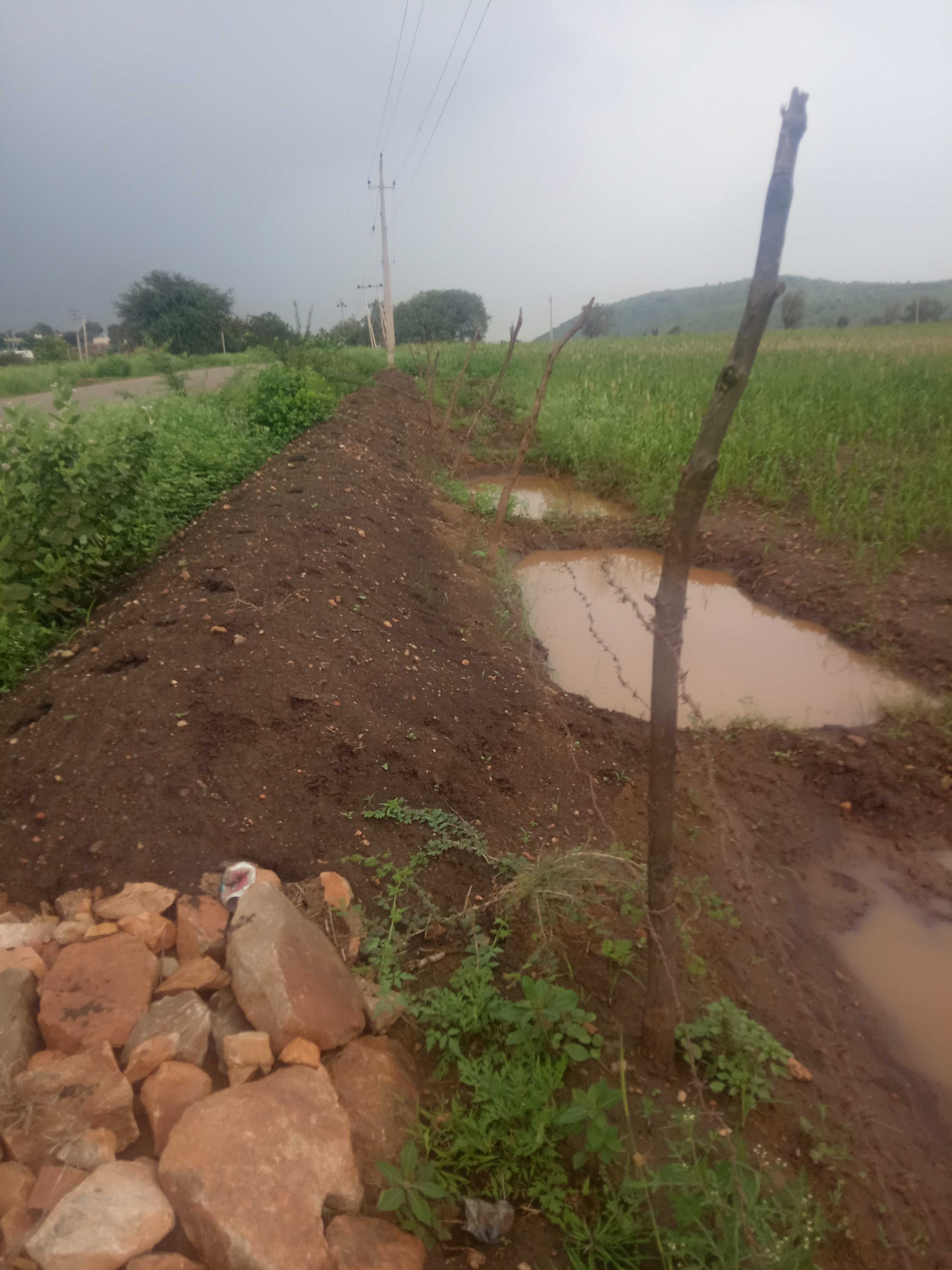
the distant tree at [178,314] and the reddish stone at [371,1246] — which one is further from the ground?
the distant tree at [178,314]

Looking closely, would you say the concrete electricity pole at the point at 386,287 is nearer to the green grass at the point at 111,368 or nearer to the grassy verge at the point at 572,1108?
the green grass at the point at 111,368

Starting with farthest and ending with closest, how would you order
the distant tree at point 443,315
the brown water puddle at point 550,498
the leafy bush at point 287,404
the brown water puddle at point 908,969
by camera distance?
the distant tree at point 443,315, the leafy bush at point 287,404, the brown water puddle at point 550,498, the brown water puddle at point 908,969

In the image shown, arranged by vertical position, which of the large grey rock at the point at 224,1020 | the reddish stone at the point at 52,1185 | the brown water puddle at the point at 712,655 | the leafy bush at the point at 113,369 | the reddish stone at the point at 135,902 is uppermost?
the leafy bush at the point at 113,369

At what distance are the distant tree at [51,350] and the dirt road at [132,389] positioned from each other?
8.36 metres

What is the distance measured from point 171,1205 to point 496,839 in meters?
1.61

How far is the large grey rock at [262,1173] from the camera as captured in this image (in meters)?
1.47

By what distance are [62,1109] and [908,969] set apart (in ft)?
9.61

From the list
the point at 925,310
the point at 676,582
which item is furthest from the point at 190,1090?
the point at 925,310

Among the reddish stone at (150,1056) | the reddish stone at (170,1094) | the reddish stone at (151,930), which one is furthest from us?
the reddish stone at (151,930)

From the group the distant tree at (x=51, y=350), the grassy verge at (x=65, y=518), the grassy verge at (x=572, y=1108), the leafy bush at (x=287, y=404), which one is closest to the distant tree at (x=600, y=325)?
the leafy bush at (x=287, y=404)

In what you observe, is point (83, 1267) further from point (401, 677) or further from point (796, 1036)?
point (401, 677)

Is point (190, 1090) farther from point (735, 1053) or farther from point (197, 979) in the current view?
point (735, 1053)

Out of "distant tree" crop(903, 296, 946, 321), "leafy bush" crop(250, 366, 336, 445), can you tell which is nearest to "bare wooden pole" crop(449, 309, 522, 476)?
"leafy bush" crop(250, 366, 336, 445)

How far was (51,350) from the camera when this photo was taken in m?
31.9
